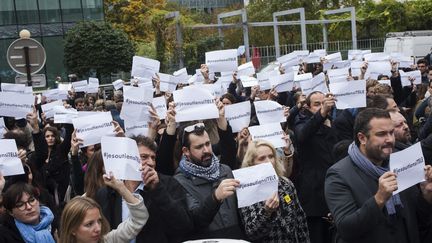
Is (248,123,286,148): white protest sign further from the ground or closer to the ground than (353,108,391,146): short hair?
closer to the ground

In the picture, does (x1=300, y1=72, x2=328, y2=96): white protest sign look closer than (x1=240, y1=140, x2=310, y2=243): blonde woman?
No

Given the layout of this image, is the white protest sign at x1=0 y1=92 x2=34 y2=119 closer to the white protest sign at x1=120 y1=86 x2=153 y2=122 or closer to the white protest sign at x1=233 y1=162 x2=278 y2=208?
the white protest sign at x1=120 y1=86 x2=153 y2=122

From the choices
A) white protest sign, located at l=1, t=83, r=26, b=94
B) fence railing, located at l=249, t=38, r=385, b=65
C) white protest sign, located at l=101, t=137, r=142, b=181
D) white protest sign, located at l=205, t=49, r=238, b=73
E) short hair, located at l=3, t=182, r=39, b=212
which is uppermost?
white protest sign, located at l=205, t=49, r=238, b=73

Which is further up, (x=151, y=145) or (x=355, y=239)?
(x=151, y=145)

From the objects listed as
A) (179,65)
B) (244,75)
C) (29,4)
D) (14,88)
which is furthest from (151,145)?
(29,4)

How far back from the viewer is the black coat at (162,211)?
179 inches

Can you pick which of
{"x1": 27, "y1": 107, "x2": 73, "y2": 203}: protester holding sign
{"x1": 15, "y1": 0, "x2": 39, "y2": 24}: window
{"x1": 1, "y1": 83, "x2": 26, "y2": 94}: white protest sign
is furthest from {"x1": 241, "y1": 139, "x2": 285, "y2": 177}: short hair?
{"x1": 15, "y1": 0, "x2": 39, "y2": 24}: window

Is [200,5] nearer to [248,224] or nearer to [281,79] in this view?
[281,79]

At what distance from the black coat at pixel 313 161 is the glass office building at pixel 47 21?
112ft

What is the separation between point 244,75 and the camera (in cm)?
1275

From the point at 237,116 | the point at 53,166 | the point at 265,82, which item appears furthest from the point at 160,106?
the point at 265,82

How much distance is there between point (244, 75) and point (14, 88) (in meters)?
4.46

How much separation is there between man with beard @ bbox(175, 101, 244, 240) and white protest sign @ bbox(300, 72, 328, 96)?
13.8 ft

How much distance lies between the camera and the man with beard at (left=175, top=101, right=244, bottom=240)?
4.62 metres
